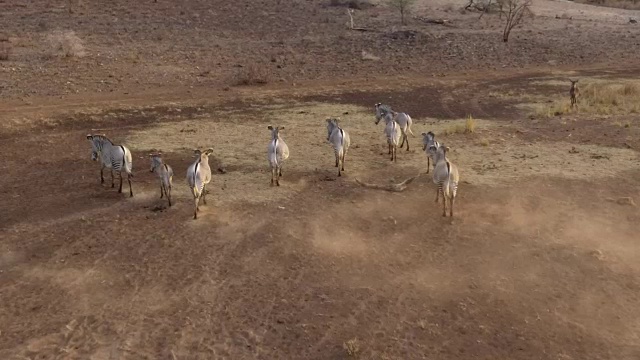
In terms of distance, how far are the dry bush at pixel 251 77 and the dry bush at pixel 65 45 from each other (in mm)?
7139

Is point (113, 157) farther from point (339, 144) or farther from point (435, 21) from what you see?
point (435, 21)

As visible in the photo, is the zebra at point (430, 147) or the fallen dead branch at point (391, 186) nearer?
the zebra at point (430, 147)

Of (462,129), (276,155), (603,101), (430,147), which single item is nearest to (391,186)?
(430,147)

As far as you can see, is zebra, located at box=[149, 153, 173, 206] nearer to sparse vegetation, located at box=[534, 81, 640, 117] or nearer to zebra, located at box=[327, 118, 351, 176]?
zebra, located at box=[327, 118, 351, 176]

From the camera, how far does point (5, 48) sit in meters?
27.0

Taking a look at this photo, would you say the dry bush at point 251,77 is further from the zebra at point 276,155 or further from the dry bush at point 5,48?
the zebra at point 276,155

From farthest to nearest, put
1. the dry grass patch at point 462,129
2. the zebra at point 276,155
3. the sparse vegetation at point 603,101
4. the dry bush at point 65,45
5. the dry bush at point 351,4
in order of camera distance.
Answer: the dry bush at point 351,4, the dry bush at point 65,45, the sparse vegetation at point 603,101, the dry grass patch at point 462,129, the zebra at point 276,155

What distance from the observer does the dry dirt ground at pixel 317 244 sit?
27.8 feet

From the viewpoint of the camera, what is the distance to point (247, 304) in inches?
362

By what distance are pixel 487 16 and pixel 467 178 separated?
2687cm

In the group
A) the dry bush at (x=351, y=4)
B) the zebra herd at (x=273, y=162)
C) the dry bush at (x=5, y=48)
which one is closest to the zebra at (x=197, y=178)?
the zebra herd at (x=273, y=162)

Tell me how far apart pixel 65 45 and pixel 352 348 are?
2384 cm

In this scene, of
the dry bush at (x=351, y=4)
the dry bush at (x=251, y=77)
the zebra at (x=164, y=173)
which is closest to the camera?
the zebra at (x=164, y=173)

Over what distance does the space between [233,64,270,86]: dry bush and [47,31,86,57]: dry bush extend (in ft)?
23.4
